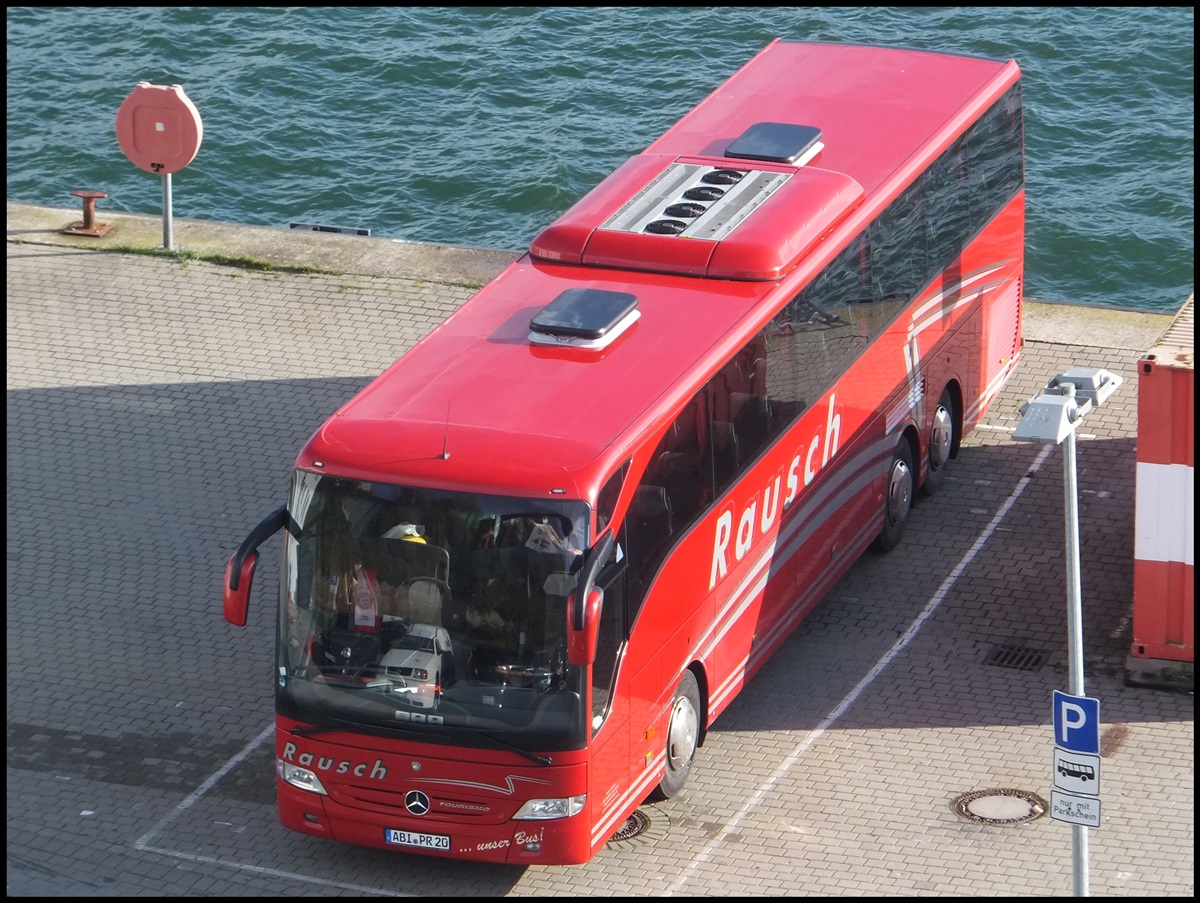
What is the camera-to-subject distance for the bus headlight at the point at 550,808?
1308cm

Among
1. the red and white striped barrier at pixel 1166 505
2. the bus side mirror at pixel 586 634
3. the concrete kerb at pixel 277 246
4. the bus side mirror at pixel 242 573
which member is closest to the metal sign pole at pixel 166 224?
the concrete kerb at pixel 277 246

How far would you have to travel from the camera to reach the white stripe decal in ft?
51.4

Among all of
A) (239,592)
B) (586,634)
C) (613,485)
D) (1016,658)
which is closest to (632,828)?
(586,634)

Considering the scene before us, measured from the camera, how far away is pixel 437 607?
12.7 meters

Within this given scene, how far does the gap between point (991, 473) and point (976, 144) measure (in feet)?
10.2

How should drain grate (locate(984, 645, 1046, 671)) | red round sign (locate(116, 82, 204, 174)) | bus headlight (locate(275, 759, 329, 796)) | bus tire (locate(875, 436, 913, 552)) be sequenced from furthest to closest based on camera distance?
1. red round sign (locate(116, 82, 204, 174))
2. bus tire (locate(875, 436, 913, 552))
3. drain grate (locate(984, 645, 1046, 671))
4. bus headlight (locate(275, 759, 329, 796))

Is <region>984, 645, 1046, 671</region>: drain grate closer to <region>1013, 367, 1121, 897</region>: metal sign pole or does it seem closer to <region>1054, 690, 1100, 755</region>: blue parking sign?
<region>1013, 367, 1121, 897</region>: metal sign pole

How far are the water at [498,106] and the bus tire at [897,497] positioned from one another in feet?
33.2

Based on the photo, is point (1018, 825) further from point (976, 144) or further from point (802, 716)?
point (976, 144)

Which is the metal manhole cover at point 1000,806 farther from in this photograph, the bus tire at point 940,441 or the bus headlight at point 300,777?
the bus tire at point 940,441

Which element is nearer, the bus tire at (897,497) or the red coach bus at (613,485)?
the red coach bus at (613,485)

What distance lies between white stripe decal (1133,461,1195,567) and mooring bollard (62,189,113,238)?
1430 centimetres

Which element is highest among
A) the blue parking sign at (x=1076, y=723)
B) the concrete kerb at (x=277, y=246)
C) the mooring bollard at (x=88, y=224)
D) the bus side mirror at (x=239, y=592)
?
the bus side mirror at (x=239, y=592)

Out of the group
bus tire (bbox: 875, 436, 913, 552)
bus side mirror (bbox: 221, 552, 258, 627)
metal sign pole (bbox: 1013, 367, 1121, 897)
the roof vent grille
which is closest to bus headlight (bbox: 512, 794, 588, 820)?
bus side mirror (bbox: 221, 552, 258, 627)
